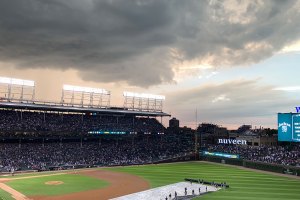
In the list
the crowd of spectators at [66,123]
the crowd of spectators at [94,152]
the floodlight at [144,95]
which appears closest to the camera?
the crowd of spectators at [94,152]

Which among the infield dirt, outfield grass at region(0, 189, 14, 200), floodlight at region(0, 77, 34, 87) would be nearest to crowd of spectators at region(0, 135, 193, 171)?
the infield dirt

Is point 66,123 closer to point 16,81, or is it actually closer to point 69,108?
point 69,108

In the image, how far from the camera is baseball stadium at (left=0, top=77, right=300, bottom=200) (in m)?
44.1

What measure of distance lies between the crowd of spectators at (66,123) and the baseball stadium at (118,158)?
8.8 inches

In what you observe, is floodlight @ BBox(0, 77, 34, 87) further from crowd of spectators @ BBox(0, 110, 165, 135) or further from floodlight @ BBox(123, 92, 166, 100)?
floodlight @ BBox(123, 92, 166, 100)

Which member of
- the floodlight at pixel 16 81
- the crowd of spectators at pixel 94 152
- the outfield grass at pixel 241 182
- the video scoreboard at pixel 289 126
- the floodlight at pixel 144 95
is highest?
the floodlight at pixel 144 95

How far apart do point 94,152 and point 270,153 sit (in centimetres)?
4081

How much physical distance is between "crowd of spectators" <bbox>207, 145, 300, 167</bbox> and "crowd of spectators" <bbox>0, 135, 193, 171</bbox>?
618 inches

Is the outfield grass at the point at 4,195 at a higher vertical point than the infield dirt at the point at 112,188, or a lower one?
lower

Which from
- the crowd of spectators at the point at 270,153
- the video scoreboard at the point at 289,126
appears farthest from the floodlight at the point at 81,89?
the video scoreboard at the point at 289,126

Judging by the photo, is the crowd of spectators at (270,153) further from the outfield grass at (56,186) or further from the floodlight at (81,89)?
the outfield grass at (56,186)

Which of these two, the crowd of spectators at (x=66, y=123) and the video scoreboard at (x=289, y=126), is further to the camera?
the crowd of spectators at (x=66, y=123)

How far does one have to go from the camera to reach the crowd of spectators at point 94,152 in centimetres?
6743

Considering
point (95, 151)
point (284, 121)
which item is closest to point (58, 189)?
point (95, 151)
